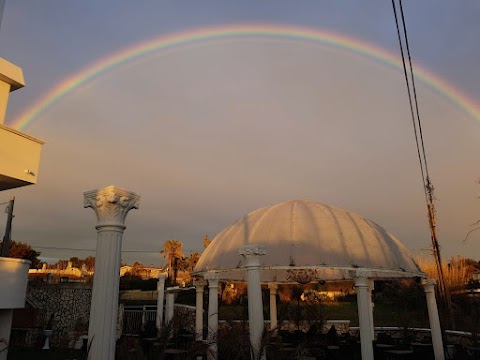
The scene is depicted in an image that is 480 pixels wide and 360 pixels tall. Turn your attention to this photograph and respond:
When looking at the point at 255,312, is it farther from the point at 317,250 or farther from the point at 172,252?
the point at 172,252

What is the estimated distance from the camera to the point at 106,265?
5703 millimetres

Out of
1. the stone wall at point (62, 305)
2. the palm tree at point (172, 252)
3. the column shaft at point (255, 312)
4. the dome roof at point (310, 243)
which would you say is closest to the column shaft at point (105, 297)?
the column shaft at point (255, 312)

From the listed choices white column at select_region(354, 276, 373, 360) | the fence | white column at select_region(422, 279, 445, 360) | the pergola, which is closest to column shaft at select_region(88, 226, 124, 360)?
the pergola

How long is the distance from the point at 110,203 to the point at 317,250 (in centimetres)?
765

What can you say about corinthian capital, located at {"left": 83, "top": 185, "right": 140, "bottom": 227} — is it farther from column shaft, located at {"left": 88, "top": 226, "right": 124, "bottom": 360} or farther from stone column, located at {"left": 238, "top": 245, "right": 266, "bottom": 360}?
stone column, located at {"left": 238, "top": 245, "right": 266, "bottom": 360}

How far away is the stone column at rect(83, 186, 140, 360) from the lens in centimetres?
551

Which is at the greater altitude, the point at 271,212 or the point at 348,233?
the point at 271,212

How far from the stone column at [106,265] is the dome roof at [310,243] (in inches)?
244

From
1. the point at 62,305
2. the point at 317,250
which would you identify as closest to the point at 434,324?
the point at 317,250

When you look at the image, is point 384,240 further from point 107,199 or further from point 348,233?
point 107,199

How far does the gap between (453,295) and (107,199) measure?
97.7 ft

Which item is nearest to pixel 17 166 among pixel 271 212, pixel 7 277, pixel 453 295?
pixel 7 277

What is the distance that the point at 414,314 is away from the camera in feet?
94.0

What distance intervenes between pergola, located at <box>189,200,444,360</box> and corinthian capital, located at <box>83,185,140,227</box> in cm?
517
